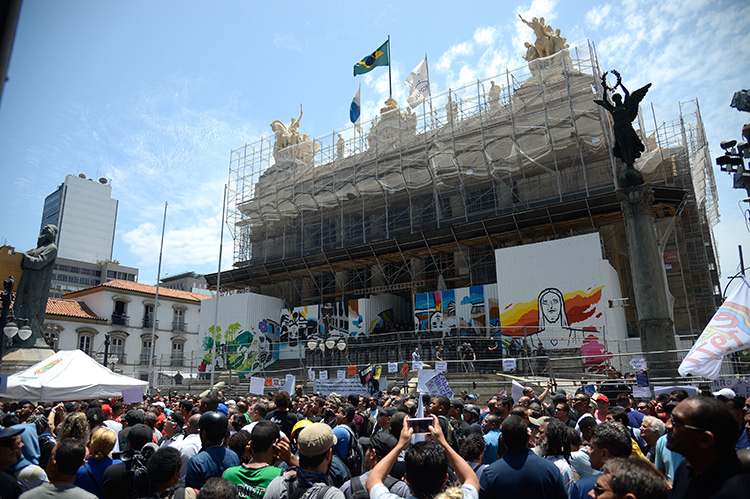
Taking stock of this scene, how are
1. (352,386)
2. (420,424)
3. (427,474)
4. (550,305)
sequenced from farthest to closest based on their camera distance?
(550,305) < (352,386) < (420,424) < (427,474)

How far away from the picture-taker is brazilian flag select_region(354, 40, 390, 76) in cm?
3641

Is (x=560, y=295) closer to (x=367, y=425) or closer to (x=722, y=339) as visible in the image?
(x=722, y=339)

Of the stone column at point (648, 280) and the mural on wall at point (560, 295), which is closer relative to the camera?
the stone column at point (648, 280)

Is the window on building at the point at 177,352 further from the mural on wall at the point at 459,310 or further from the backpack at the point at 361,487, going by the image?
the backpack at the point at 361,487

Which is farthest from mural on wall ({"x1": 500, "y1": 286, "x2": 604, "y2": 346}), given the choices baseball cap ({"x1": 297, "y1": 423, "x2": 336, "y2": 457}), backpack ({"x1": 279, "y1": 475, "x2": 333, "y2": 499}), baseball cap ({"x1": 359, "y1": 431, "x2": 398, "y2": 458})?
backpack ({"x1": 279, "y1": 475, "x2": 333, "y2": 499})

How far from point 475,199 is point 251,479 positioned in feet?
92.6

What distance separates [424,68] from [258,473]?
3397 centimetres

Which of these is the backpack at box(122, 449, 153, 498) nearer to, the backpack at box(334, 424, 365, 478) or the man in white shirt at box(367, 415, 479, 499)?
the man in white shirt at box(367, 415, 479, 499)

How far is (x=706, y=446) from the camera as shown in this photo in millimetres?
2521

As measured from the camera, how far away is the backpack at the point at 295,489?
125 inches

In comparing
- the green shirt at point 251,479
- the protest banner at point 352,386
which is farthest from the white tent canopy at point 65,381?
the green shirt at point 251,479

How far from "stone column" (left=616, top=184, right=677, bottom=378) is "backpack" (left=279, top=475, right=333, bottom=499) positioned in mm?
11819

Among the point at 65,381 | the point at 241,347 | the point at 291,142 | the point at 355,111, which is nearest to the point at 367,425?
the point at 65,381

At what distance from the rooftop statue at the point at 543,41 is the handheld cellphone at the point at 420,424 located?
31678 millimetres
